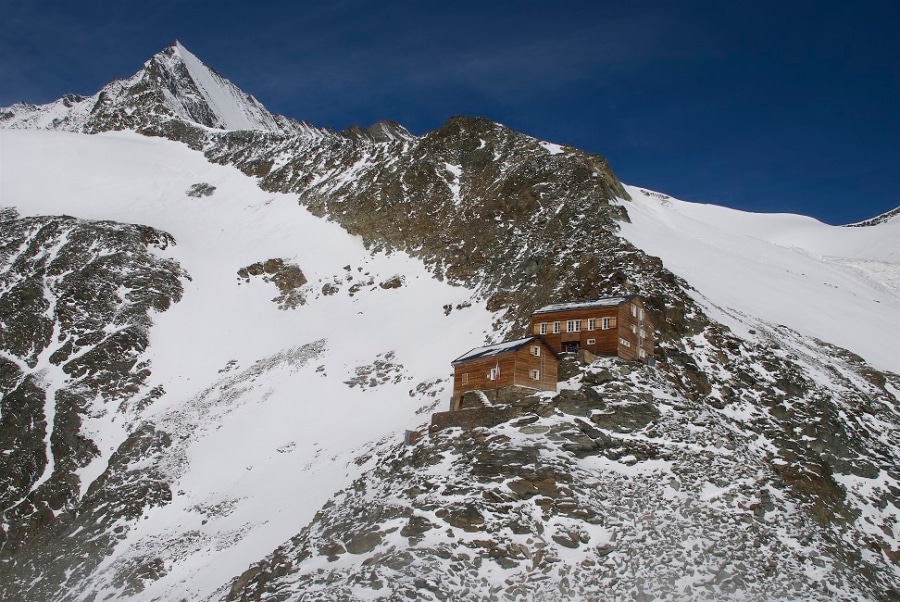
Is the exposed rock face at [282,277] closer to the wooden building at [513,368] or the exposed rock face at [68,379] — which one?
the exposed rock face at [68,379]

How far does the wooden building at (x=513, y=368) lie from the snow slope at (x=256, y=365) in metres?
6.37

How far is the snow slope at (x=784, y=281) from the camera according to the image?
5794cm

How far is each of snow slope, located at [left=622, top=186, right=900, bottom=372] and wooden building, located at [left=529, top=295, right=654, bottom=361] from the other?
37.1 feet

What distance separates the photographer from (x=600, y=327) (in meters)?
40.0

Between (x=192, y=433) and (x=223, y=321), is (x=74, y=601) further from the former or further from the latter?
(x=223, y=321)

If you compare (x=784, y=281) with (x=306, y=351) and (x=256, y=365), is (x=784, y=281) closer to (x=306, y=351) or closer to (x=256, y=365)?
(x=306, y=351)

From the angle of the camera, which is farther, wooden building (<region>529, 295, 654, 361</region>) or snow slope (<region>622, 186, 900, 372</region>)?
snow slope (<region>622, 186, 900, 372</region>)

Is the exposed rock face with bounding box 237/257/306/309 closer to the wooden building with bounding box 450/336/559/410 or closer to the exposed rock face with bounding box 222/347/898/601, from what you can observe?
the wooden building with bounding box 450/336/559/410

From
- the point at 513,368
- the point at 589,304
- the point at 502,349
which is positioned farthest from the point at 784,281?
the point at 513,368

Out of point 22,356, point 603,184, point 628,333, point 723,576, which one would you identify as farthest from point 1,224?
point 723,576

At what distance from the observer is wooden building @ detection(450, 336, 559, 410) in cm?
3675

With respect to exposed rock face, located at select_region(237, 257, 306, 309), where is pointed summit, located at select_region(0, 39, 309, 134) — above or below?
above

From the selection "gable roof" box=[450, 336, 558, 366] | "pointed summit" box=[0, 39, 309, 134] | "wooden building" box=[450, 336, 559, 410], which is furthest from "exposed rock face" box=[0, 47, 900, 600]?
"pointed summit" box=[0, 39, 309, 134]

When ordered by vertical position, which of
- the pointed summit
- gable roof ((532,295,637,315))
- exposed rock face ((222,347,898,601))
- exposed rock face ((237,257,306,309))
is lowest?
exposed rock face ((222,347,898,601))
